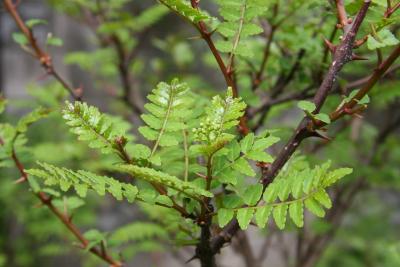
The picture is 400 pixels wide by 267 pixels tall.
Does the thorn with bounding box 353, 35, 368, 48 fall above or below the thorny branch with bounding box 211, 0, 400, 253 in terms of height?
above

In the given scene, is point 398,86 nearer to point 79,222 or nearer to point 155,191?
point 155,191

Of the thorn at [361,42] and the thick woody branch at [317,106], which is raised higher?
the thorn at [361,42]

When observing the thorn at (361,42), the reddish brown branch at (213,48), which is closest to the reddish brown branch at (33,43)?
the reddish brown branch at (213,48)

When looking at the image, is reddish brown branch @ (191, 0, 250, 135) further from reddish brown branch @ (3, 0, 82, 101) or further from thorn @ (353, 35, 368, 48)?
reddish brown branch @ (3, 0, 82, 101)

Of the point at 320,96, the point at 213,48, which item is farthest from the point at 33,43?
the point at 320,96

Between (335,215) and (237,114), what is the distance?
1349 mm

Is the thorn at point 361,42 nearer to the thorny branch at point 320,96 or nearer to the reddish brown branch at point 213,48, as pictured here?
the thorny branch at point 320,96

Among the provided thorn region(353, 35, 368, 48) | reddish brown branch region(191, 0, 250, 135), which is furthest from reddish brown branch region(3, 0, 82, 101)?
thorn region(353, 35, 368, 48)

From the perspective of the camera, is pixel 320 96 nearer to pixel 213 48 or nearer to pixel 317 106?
pixel 317 106

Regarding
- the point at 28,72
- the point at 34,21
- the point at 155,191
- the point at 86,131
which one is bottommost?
the point at 28,72

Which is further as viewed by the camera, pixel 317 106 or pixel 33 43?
pixel 33 43

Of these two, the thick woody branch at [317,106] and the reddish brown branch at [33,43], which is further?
the reddish brown branch at [33,43]

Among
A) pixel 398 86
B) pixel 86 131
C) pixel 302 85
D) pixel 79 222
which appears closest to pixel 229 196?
pixel 86 131

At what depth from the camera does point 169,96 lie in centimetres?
80
